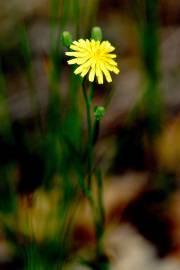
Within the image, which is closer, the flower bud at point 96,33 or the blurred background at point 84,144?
the flower bud at point 96,33

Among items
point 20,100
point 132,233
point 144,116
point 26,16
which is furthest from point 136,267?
point 26,16

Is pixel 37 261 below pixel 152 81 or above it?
below

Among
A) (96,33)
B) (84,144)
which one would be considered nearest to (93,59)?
(96,33)

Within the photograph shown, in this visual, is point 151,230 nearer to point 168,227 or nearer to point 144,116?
point 168,227

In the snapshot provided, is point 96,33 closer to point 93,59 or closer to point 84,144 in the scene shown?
point 93,59

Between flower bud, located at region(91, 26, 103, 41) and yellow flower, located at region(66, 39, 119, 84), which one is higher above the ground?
flower bud, located at region(91, 26, 103, 41)

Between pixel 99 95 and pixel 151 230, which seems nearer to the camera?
pixel 151 230

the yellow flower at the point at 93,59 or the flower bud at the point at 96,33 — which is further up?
the flower bud at the point at 96,33

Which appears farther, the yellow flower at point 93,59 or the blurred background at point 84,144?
the blurred background at point 84,144
